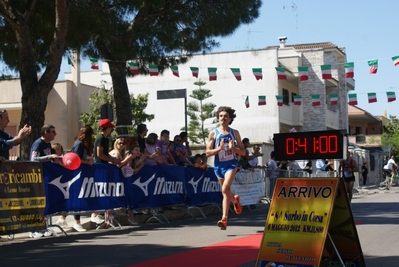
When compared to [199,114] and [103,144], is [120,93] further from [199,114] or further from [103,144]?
[199,114]

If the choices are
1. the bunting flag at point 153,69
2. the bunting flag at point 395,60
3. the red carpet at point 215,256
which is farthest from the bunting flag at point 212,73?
the red carpet at point 215,256

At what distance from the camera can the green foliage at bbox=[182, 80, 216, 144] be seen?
42.4 meters

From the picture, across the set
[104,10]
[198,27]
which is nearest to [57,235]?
[104,10]

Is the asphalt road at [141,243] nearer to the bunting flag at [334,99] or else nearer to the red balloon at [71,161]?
the red balloon at [71,161]

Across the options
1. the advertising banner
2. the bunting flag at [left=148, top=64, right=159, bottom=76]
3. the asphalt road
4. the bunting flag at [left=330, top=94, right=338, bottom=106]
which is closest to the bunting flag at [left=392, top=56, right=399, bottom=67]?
the bunting flag at [left=148, top=64, right=159, bottom=76]

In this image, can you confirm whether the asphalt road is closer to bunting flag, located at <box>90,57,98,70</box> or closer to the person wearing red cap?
the person wearing red cap

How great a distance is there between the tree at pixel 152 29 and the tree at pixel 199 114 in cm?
1998

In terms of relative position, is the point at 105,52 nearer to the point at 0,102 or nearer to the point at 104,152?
the point at 104,152

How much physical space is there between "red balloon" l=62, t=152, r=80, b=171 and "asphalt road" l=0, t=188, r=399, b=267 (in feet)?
4.19

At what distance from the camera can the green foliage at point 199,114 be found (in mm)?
42375

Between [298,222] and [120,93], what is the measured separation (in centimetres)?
1364

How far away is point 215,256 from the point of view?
349 inches

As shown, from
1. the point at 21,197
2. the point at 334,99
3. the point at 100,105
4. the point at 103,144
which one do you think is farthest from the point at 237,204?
the point at 100,105

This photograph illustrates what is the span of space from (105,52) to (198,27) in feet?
11.2
